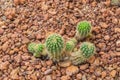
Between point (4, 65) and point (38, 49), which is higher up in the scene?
point (38, 49)

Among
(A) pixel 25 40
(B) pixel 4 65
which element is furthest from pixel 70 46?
(B) pixel 4 65

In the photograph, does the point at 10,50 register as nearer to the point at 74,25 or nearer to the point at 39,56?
the point at 39,56

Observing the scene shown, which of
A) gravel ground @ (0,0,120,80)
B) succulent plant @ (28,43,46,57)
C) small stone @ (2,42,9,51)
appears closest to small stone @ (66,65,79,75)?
gravel ground @ (0,0,120,80)

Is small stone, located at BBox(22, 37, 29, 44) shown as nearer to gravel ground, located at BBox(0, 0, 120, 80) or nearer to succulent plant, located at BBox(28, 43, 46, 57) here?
gravel ground, located at BBox(0, 0, 120, 80)

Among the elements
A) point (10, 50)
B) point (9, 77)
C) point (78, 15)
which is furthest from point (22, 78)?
point (78, 15)

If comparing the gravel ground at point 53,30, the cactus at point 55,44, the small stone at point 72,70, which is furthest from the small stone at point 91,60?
the cactus at point 55,44

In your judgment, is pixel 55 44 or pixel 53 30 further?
pixel 53 30

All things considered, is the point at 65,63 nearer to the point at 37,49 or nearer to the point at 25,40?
the point at 37,49
